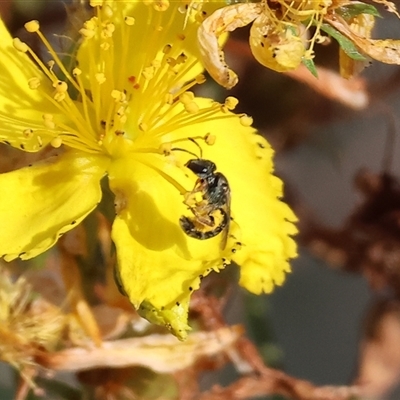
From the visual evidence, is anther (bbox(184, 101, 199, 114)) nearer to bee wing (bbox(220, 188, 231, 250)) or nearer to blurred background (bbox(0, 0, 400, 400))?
bee wing (bbox(220, 188, 231, 250))

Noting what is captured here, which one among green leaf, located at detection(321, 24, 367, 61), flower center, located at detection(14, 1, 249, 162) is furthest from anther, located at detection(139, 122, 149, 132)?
green leaf, located at detection(321, 24, 367, 61)

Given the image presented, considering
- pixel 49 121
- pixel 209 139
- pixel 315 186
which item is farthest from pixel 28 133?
pixel 315 186

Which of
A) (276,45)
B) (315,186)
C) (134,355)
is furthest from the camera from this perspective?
(315,186)

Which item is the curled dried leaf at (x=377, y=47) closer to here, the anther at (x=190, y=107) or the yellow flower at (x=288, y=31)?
the yellow flower at (x=288, y=31)

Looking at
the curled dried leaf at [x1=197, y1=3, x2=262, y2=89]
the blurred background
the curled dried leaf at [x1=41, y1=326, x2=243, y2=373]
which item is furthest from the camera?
the blurred background

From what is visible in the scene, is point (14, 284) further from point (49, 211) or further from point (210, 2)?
point (210, 2)

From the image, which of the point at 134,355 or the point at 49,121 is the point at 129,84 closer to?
the point at 49,121

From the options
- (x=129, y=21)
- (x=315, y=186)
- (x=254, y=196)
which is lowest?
(x=315, y=186)

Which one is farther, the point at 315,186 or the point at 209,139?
the point at 315,186
